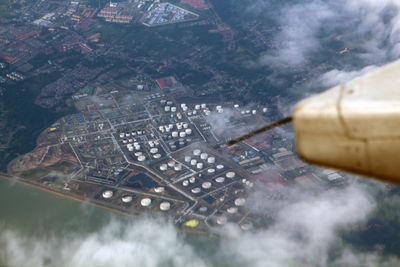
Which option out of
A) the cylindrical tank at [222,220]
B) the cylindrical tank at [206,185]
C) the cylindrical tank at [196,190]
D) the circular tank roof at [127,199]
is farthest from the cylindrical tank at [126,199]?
the cylindrical tank at [222,220]

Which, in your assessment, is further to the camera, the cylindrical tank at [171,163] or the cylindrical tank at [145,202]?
the cylindrical tank at [171,163]

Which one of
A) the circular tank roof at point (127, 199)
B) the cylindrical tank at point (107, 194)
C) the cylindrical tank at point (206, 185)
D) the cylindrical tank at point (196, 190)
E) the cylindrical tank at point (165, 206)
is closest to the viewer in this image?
the cylindrical tank at point (165, 206)

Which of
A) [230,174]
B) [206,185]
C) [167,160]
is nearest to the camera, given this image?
[206,185]

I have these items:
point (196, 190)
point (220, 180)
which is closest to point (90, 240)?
point (196, 190)

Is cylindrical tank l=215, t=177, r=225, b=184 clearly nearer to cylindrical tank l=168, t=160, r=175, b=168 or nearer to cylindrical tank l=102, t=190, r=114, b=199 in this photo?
cylindrical tank l=168, t=160, r=175, b=168

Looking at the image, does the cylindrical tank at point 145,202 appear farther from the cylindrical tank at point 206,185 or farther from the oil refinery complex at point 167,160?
the cylindrical tank at point 206,185

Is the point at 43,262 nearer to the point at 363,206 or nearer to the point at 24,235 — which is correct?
the point at 24,235

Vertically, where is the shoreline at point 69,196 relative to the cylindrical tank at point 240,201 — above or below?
above

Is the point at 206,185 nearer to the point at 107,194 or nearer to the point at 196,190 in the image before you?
the point at 196,190

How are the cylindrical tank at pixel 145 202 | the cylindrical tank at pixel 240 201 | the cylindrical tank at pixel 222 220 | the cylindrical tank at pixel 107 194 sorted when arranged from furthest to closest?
the cylindrical tank at pixel 107 194, the cylindrical tank at pixel 240 201, the cylindrical tank at pixel 145 202, the cylindrical tank at pixel 222 220
